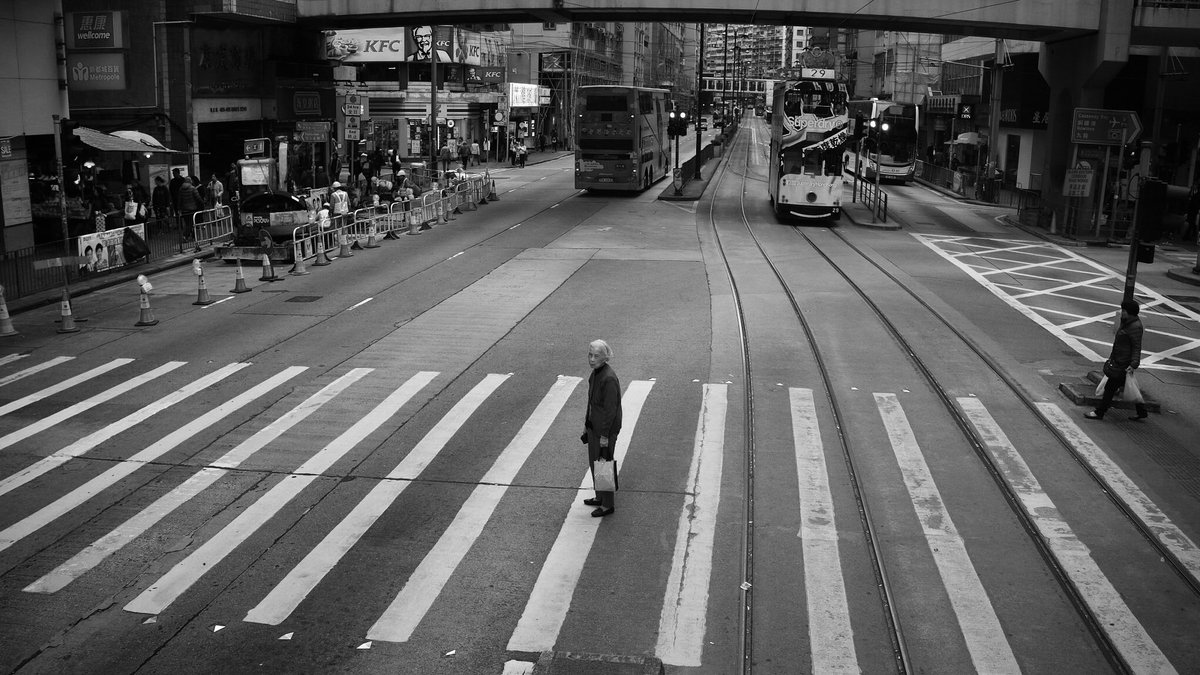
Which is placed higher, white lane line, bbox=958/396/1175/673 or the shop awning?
the shop awning

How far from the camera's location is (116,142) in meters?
27.9

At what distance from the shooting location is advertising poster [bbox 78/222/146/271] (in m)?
24.1

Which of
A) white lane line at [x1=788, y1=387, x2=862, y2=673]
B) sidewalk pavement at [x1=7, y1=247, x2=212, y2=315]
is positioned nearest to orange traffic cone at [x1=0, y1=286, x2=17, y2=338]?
sidewalk pavement at [x1=7, y1=247, x2=212, y2=315]

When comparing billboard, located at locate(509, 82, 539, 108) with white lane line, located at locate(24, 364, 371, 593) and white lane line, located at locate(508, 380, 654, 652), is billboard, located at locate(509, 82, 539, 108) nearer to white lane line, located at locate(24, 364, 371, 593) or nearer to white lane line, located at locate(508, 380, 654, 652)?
white lane line, located at locate(24, 364, 371, 593)

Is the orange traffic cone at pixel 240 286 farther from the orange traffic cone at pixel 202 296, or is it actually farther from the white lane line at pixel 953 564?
the white lane line at pixel 953 564

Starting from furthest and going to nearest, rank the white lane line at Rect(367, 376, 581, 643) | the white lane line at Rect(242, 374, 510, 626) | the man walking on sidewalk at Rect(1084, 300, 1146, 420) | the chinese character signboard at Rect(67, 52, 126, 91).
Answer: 1. the chinese character signboard at Rect(67, 52, 126, 91)
2. the man walking on sidewalk at Rect(1084, 300, 1146, 420)
3. the white lane line at Rect(242, 374, 510, 626)
4. the white lane line at Rect(367, 376, 581, 643)

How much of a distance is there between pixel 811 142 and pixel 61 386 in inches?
1019

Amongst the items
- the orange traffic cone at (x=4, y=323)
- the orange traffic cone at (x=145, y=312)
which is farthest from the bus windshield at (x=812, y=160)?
the orange traffic cone at (x=4, y=323)

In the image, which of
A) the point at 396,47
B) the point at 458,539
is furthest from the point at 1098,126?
the point at 396,47

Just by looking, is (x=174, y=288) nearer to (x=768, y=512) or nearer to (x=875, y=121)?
(x=768, y=512)

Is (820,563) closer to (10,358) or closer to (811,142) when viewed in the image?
(10,358)

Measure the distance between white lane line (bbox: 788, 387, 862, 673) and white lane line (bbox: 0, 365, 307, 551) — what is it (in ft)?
24.3

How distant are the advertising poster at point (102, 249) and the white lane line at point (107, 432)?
31.5ft

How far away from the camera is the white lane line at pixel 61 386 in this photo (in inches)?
579
